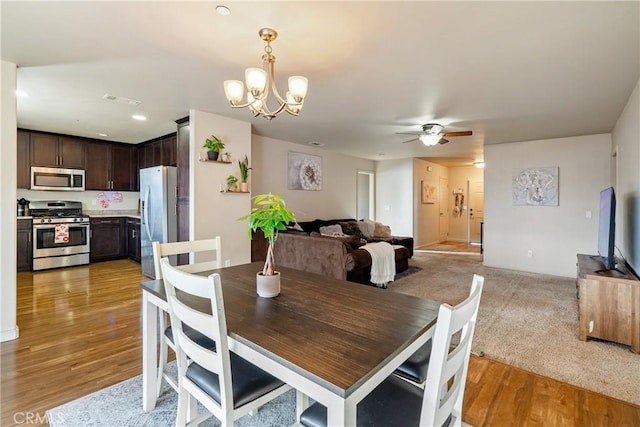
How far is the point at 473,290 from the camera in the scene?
1147 millimetres

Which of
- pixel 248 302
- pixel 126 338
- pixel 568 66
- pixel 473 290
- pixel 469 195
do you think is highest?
pixel 568 66

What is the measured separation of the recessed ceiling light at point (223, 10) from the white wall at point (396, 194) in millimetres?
6641

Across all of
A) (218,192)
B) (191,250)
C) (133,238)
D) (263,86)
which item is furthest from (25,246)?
(263,86)

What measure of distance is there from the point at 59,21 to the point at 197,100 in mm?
1548

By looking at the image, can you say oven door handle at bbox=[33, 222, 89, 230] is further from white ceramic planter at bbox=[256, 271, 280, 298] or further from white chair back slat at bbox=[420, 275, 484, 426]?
white chair back slat at bbox=[420, 275, 484, 426]

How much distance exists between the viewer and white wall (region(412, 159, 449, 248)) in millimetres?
7918

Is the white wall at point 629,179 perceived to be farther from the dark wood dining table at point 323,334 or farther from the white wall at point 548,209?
the dark wood dining table at point 323,334

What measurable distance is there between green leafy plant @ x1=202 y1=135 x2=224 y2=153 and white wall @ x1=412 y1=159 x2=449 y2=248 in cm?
533

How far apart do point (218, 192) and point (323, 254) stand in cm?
170

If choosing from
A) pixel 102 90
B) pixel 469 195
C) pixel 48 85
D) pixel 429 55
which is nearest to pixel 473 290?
pixel 429 55

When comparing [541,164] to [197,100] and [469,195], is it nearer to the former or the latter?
[469,195]

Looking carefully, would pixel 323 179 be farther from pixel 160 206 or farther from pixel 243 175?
pixel 160 206

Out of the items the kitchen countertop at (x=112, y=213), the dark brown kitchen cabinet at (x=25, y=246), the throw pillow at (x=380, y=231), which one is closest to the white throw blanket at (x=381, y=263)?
the throw pillow at (x=380, y=231)

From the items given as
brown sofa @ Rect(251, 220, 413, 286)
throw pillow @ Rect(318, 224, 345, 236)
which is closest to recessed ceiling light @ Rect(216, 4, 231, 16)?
brown sofa @ Rect(251, 220, 413, 286)
